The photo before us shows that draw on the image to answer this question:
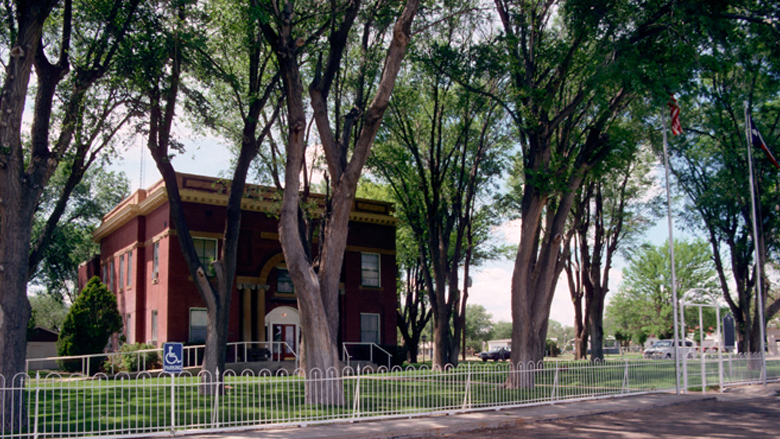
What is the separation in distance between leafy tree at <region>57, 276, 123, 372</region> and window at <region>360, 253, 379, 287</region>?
1225 centimetres

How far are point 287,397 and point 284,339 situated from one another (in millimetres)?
17521

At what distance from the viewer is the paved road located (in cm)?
1235

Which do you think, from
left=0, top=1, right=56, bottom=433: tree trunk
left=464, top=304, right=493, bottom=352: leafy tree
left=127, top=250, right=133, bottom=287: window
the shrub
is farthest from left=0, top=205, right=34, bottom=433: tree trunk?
left=464, top=304, right=493, bottom=352: leafy tree

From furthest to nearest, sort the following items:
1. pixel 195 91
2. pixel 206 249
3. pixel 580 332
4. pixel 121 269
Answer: pixel 580 332 < pixel 121 269 < pixel 206 249 < pixel 195 91

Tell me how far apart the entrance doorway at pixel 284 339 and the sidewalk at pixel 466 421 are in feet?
56.8

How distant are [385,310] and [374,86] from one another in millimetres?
14015

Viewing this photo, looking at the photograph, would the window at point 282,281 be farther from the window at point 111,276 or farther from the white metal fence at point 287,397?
the white metal fence at point 287,397

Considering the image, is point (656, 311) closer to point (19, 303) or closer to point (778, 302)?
point (778, 302)

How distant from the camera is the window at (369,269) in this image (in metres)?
34.2

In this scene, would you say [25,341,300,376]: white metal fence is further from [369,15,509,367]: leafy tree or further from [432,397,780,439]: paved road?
[432,397,780,439]: paved road

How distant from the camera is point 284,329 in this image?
3180 cm

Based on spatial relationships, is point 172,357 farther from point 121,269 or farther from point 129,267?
point 121,269

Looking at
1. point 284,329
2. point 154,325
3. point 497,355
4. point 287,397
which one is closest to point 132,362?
point 154,325

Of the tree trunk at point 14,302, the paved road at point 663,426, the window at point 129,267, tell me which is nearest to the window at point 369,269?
the window at point 129,267
